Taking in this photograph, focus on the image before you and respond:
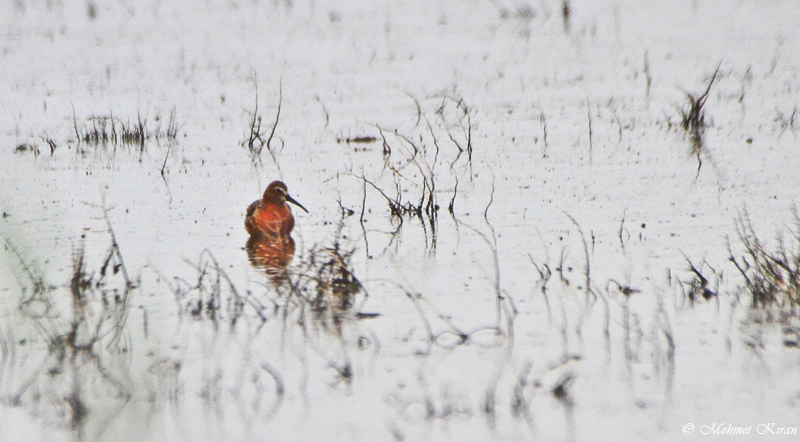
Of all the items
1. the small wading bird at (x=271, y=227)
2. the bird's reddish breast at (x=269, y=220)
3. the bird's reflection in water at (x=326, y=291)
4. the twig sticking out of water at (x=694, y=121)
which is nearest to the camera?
the bird's reflection in water at (x=326, y=291)

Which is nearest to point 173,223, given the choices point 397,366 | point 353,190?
point 353,190

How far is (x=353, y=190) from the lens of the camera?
30.8ft

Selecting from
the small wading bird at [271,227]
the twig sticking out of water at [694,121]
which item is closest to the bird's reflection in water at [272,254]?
the small wading bird at [271,227]

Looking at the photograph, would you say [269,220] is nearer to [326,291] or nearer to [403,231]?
[403,231]

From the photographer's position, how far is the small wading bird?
7301mm

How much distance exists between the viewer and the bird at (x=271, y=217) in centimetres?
767

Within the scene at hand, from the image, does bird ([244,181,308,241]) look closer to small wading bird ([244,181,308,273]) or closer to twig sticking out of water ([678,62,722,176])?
small wading bird ([244,181,308,273])

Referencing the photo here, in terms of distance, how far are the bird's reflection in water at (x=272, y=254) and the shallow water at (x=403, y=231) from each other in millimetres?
77

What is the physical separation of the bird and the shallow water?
0.16 m

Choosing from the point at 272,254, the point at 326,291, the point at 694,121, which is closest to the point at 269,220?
the point at 272,254

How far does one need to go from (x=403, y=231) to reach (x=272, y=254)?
101 centimetres

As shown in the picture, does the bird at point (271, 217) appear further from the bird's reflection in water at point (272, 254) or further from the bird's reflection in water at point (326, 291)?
the bird's reflection in water at point (326, 291)

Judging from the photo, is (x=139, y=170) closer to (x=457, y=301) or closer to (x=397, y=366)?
(x=457, y=301)

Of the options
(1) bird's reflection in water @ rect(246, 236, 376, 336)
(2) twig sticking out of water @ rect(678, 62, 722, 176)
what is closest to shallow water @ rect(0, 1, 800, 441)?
(1) bird's reflection in water @ rect(246, 236, 376, 336)
